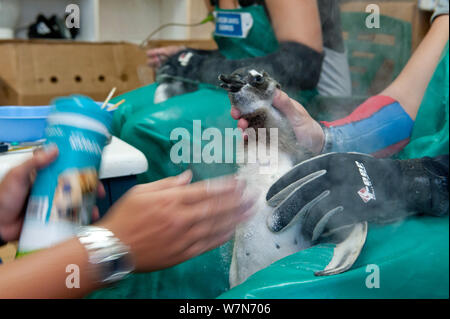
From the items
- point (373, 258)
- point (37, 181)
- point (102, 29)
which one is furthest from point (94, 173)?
point (373, 258)

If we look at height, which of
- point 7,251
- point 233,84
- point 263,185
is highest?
point 233,84

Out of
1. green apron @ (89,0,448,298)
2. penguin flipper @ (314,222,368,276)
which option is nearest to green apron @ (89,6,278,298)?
green apron @ (89,0,448,298)

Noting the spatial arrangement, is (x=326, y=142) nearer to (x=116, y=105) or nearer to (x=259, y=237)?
(x=259, y=237)

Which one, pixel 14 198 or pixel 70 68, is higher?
pixel 70 68

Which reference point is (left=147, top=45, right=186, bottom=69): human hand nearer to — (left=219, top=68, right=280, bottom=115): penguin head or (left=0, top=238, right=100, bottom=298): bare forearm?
(left=219, top=68, right=280, bottom=115): penguin head

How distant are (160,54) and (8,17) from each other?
20 cm

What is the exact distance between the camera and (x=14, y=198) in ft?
1.64

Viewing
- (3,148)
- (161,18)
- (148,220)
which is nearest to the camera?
(148,220)

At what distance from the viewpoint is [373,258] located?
40 centimetres

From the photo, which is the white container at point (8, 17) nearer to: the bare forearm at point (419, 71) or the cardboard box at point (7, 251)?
the cardboard box at point (7, 251)

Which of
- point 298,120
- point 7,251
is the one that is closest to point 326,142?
point 298,120

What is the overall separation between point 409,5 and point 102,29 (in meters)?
0.32

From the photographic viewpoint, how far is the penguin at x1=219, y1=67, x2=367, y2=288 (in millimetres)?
400

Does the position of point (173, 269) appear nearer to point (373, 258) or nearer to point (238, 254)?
point (238, 254)
